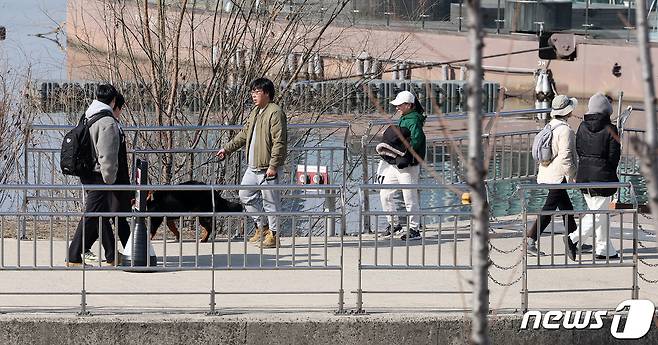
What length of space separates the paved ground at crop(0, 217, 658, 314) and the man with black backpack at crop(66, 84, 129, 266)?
457mm

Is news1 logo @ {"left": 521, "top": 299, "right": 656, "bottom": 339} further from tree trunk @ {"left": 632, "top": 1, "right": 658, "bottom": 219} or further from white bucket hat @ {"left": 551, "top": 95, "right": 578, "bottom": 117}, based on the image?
tree trunk @ {"left": 632, "top": 1, "right": 658, "bottom": 219}

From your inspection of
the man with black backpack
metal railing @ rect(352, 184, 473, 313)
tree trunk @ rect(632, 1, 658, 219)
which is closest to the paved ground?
metal railing @ rect(352, 184, 473, 313)

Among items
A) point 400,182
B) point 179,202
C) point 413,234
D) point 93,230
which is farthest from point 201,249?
point 400,182

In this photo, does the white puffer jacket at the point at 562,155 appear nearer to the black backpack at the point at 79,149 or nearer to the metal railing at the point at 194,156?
the metal railing at the point at 194,156

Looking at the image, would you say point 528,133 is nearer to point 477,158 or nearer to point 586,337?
point 586,337

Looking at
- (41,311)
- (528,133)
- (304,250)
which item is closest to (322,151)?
(528,133)

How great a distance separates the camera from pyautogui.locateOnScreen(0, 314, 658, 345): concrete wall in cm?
928

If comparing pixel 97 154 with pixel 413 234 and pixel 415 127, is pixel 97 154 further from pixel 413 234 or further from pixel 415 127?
pixel 415 127

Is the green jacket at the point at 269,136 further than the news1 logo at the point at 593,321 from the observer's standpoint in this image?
Yes

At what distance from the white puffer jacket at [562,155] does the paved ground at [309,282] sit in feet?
2.27

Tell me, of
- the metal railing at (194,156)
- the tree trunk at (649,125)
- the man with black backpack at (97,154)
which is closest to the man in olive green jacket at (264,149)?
the metal railing at (194,156)

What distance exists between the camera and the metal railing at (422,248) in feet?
31.9

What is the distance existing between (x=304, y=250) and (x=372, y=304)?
855 millimetres

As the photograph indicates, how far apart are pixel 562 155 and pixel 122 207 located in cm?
369
